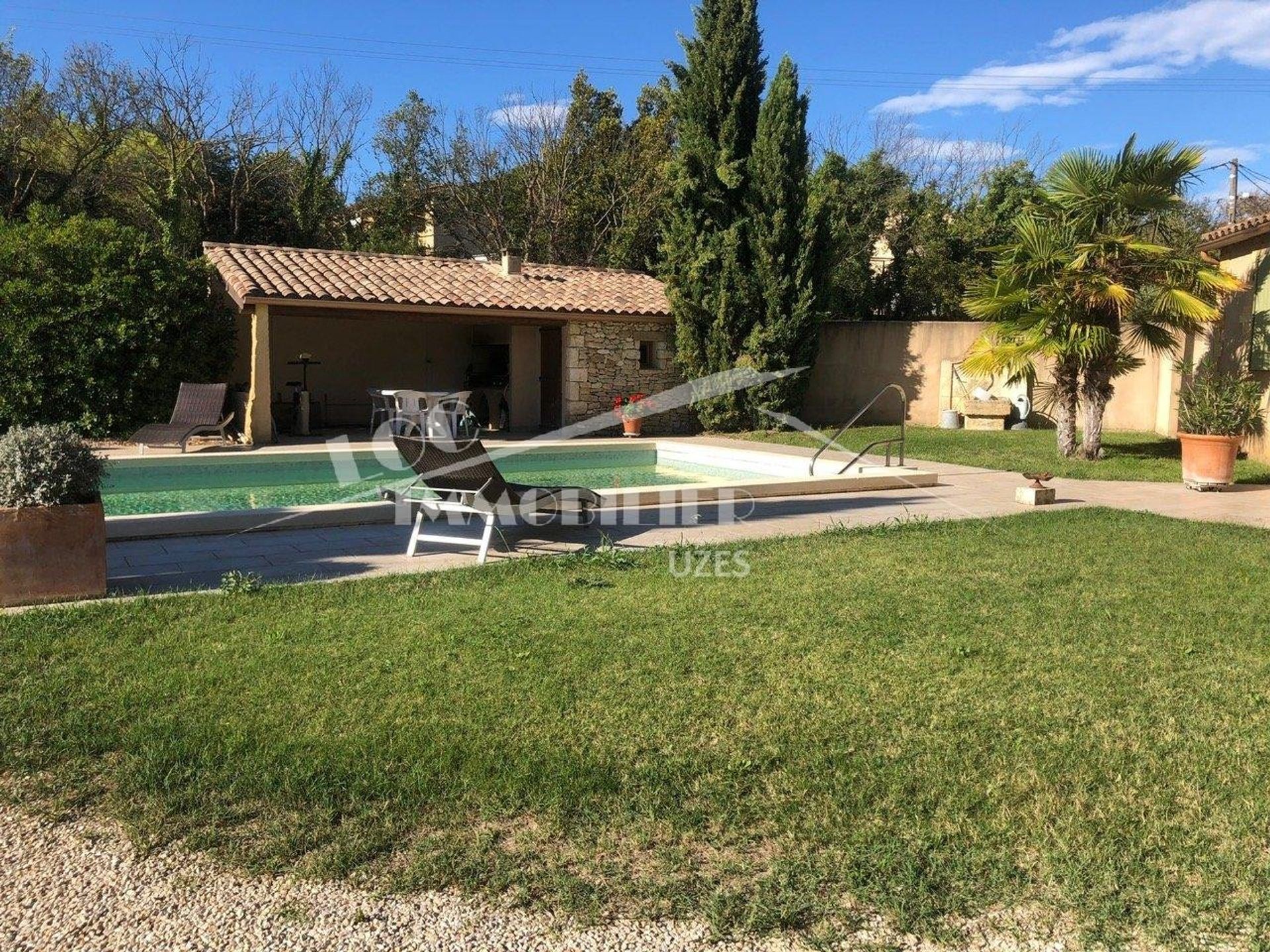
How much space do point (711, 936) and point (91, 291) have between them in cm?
1584

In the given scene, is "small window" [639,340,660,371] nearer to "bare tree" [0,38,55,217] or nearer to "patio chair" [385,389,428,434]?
"patio chair" [385,389,428,434]

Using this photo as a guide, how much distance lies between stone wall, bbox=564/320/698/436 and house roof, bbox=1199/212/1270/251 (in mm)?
9730

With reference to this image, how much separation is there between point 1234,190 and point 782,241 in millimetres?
23803

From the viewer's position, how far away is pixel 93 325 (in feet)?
50.5

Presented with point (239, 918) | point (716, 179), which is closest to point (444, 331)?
point (716, 179)

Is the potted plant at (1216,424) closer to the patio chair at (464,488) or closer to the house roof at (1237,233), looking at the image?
the house roof at (1237,233)

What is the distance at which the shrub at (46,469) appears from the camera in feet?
19.0

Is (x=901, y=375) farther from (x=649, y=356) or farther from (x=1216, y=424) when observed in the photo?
(x=1216, y=424)

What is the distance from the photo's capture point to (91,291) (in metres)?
15.4

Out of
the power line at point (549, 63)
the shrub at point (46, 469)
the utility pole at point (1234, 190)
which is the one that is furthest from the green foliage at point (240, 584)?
the utility pole at point (1234, 190)

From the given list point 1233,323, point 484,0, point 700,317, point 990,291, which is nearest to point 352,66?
point 484,0

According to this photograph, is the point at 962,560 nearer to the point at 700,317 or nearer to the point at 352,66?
the point at 700,317

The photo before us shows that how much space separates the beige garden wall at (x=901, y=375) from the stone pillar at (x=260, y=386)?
1106cm

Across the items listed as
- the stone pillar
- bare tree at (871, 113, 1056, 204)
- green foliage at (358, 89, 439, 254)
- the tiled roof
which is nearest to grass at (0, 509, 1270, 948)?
the stone pillar
